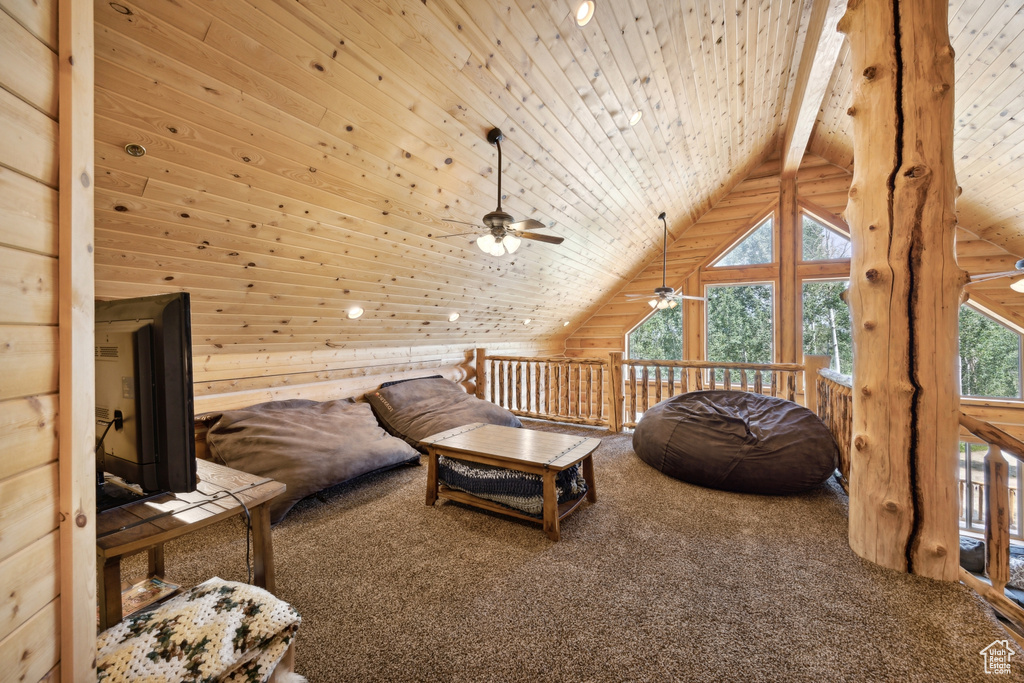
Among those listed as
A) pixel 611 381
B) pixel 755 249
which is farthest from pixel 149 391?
pixel 755 249

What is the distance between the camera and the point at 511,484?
2533 mm

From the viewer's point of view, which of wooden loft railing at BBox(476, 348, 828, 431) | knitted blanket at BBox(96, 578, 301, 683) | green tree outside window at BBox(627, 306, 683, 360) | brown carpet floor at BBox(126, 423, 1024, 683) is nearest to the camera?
knitted blanket at BBox(96, 578, 301, 683)

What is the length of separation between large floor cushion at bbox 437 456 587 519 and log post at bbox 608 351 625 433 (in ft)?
6.39

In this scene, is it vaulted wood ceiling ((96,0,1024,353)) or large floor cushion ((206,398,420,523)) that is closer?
vaulted wood ceiling ((96,0,1024,353))

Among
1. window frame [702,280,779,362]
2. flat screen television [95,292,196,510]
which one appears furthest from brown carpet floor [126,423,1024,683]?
window frame [702,280,779,362]

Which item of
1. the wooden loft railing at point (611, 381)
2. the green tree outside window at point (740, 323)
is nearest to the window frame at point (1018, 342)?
the green tree outside window at point (740, 323)

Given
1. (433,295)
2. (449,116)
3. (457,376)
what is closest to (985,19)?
(449,116)

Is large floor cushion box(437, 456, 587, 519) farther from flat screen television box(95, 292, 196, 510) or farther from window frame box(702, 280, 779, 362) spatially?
window frame box(702, 280, 779, 362)

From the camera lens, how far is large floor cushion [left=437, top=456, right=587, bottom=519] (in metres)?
2.46

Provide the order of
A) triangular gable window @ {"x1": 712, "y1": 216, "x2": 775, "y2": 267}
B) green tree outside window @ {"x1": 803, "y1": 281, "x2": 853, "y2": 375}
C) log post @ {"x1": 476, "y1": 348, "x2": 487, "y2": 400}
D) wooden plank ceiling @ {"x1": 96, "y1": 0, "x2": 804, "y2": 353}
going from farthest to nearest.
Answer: triangular gable window @ {"x1": 712, "y1": 216, "x2": 775, "y2": 267}
green tree outside window @ {"x1": 803, "y1": 281, "x2": 853, "y2": 375}
log post @ {"x1": 476, "y1": 348, "x2": 487, "y2": 400}
wooden plank ceiling @ {"x1": 96, "y1": 0, "x2": 804, "y2": 353}

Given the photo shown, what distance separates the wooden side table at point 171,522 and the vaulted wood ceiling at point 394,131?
155 centimetres

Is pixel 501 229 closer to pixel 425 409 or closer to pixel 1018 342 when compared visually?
pixel 425 409

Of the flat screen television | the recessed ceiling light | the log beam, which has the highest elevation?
the log beam

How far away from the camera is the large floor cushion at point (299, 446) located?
8.85 feet
